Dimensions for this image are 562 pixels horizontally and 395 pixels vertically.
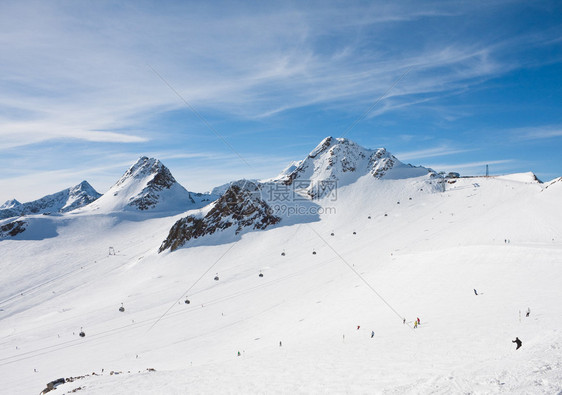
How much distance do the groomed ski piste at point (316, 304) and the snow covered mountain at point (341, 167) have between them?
14991 mm

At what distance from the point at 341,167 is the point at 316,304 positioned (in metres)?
88.0

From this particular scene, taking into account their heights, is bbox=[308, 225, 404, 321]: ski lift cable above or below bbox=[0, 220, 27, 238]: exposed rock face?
below

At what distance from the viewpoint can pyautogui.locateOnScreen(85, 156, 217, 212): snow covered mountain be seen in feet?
459

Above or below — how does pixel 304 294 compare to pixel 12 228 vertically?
below

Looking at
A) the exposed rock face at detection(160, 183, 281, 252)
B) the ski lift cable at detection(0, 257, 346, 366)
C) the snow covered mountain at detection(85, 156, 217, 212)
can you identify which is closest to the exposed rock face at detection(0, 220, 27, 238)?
the snow covered mountain at detection(85, 156, 217, 212)

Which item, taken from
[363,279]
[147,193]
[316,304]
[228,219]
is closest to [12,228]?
[147,193]

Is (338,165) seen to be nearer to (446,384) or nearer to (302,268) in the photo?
(302,268)

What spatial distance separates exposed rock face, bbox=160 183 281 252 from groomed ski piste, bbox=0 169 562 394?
14.4ft

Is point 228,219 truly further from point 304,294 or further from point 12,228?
point 12,228

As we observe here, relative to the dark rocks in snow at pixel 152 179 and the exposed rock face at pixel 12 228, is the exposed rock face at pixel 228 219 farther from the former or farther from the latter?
the exposed rock face at pixel 12 228

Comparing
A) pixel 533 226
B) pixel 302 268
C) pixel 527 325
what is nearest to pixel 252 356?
pixel 527 325

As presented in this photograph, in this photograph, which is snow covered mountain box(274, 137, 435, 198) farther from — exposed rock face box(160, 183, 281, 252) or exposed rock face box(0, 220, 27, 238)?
exposed rock face box(0, 220, 27, 238)

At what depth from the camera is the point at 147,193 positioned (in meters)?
146

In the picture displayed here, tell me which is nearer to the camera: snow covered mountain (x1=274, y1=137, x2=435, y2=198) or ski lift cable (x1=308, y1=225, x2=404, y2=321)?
ski lift cable (x1=308, y1=225, x2=404, y2=321)
